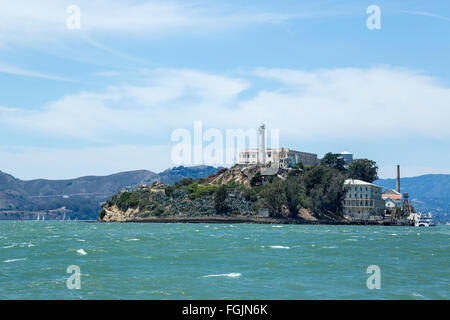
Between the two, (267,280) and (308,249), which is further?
(308,249)

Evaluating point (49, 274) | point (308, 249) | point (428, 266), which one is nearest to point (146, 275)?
point (49, 274)

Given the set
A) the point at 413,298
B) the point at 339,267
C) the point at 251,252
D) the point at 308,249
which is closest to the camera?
the point at 413,298

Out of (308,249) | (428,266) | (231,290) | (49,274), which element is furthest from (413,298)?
(308,249)

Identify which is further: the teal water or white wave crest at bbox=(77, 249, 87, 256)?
white wave crest at bbox=(77, 249, 87, 256)

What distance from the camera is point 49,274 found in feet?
152

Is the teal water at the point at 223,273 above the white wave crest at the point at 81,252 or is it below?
below

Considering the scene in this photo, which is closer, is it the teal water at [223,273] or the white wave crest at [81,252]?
the teal water at [223,273]

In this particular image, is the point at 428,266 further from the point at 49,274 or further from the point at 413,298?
the point at 49,274

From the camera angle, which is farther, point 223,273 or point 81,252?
point 81,252

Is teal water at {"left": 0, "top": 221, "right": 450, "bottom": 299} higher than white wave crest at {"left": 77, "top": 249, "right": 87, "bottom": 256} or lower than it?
lower
